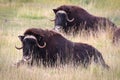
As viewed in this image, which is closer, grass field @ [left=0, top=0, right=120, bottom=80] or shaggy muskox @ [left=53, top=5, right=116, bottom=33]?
grass field @ [left=0, top=0, right=120, bottom=80]

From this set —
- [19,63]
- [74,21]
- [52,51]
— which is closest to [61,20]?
[74,21]

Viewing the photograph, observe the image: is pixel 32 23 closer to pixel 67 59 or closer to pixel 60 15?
pixel 60 15

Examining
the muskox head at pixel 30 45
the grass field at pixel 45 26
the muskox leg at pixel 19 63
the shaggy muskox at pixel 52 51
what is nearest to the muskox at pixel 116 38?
the grass field at pixel 45 26

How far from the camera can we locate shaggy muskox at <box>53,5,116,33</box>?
47.9 ft

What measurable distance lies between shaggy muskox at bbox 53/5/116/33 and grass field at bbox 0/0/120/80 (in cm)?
92

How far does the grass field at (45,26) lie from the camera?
8148 millimetres

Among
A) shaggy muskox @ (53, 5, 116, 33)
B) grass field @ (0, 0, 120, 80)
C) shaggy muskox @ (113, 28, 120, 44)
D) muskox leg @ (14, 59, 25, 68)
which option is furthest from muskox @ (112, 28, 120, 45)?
muskox leg @ (14, 59, 25, 68)

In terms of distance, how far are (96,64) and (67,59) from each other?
57cm

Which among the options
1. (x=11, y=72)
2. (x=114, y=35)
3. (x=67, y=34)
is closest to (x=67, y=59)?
(x=11, y=72)

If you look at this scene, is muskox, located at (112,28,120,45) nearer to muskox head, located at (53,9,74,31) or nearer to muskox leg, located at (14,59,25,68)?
muskox head, located at (53,9,74,31)

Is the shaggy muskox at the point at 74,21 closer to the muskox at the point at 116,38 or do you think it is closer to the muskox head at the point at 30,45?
the muskox at the point at 116,38

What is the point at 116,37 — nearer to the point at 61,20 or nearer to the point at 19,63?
the point at 61,20

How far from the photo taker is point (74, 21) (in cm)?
1472

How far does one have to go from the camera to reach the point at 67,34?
1445 centimetres
